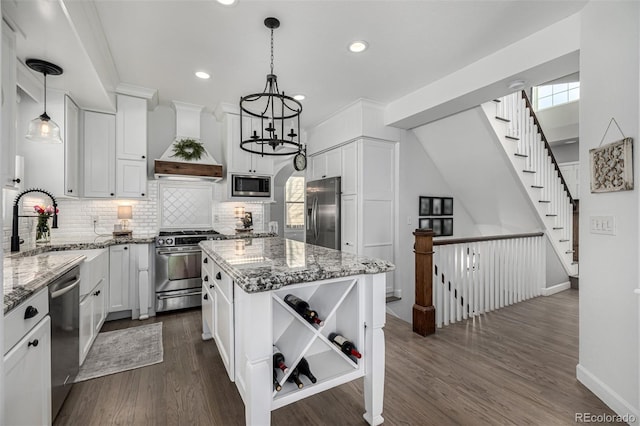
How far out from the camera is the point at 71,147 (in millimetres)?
3184

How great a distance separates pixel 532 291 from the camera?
171 inches

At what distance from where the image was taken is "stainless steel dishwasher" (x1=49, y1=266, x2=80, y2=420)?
65.4 inches

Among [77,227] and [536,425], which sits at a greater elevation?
[77,227]

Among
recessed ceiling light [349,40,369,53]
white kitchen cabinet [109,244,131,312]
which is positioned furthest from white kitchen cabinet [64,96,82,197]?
recessed ceiling light [349,40,369,53]

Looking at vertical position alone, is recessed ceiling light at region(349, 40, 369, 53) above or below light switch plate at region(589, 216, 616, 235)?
above

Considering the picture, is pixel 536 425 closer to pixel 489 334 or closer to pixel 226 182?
pixel 489 334

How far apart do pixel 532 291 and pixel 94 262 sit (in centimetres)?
535

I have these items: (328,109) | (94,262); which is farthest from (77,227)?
(328,109)

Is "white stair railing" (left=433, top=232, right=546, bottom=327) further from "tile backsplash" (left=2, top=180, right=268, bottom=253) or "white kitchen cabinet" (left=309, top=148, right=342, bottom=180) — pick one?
"tile backsplash" (left=2, top=180, right=268, bottom=253)

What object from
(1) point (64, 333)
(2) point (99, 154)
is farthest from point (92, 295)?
(2) point (99, 154)

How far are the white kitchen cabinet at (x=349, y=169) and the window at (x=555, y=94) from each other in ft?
18.1

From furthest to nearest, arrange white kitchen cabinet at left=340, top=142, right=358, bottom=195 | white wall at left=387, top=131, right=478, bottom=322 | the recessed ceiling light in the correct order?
white wall at left=387, top=131, right=478, bottom=322, white kitchen cabinet at left=340, top=142, right=358, bottom=195, the recessed ceiling light

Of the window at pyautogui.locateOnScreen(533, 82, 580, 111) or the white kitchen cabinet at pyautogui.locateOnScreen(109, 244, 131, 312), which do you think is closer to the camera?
the white kitchen cabinet at pyautogui.locateOnScreen(109, 244, 131, 312)

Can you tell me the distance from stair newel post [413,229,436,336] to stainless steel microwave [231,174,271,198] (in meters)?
2.36
